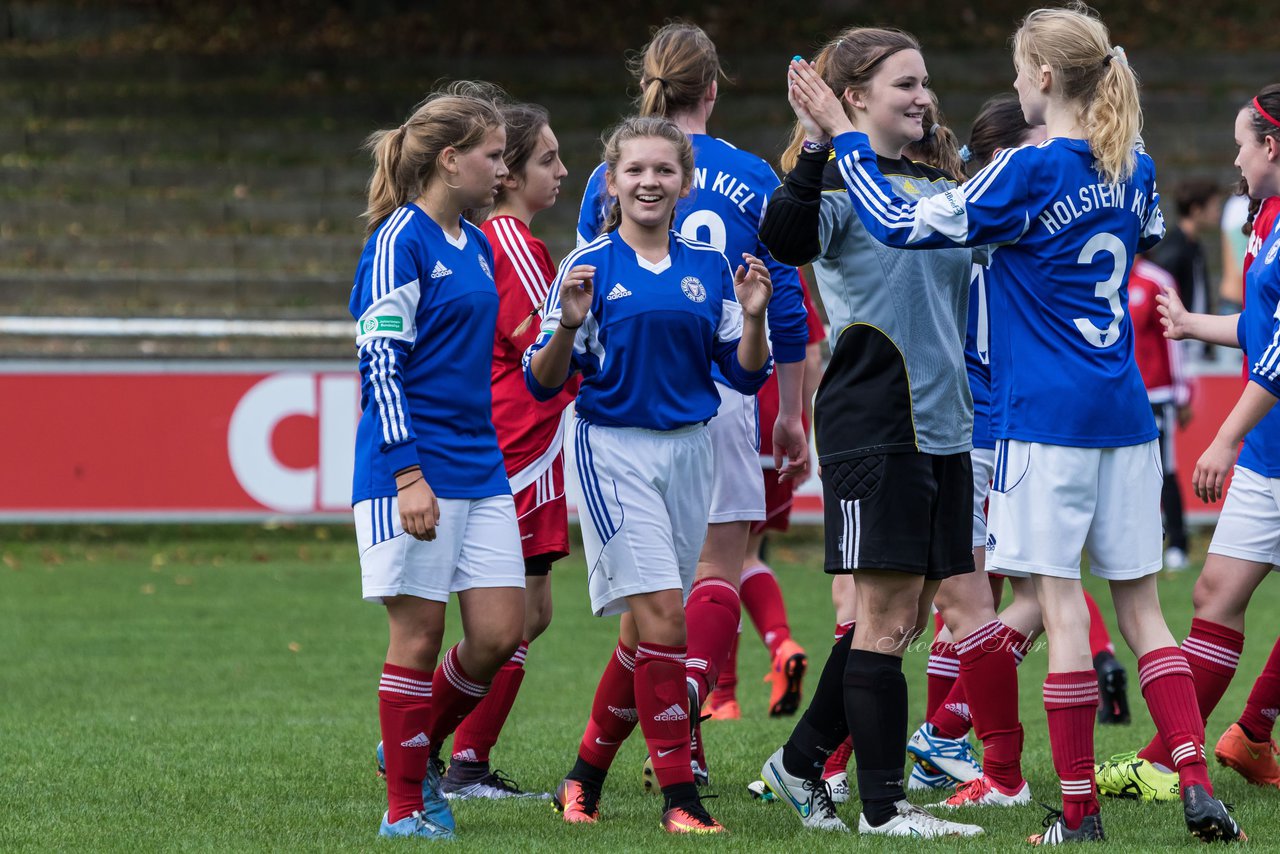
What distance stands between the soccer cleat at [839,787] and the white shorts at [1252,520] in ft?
4.34

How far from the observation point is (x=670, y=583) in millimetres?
4645

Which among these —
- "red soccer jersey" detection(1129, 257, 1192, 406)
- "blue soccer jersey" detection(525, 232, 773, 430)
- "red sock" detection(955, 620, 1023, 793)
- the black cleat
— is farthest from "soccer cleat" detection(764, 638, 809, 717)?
"red soccer jersey" detection(1129, 257, 1192, 406)

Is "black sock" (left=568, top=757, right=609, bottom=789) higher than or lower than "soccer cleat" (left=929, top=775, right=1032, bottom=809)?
higher

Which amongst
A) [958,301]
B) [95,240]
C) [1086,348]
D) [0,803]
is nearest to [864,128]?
[958,301]

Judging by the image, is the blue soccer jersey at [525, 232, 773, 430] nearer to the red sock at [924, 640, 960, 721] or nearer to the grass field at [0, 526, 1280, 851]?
the grass field at [0, 526, 1280, 851]

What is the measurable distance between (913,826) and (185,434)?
7.77 meters

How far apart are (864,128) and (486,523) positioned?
144 cm

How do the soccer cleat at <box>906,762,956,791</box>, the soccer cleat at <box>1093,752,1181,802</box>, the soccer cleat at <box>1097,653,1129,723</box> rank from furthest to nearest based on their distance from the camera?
1. the soccer cleat at <box>1097,653,1129,723</box>
2. the soccer cleat at <box>906,762,956,791</box>
3. the soccer cleat at <box>1093,752,1181,802</box>

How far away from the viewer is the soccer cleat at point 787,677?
6.82 metres

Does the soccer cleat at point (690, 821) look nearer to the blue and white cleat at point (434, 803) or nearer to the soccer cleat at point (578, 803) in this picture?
the soccer cleat at point (578, 803)

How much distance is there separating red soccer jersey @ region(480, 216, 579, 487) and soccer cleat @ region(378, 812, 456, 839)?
3.93ft

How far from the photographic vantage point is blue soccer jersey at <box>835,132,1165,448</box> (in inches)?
164

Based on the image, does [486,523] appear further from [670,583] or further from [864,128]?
[864,128]

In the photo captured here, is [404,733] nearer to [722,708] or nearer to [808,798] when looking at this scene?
[808,798]
